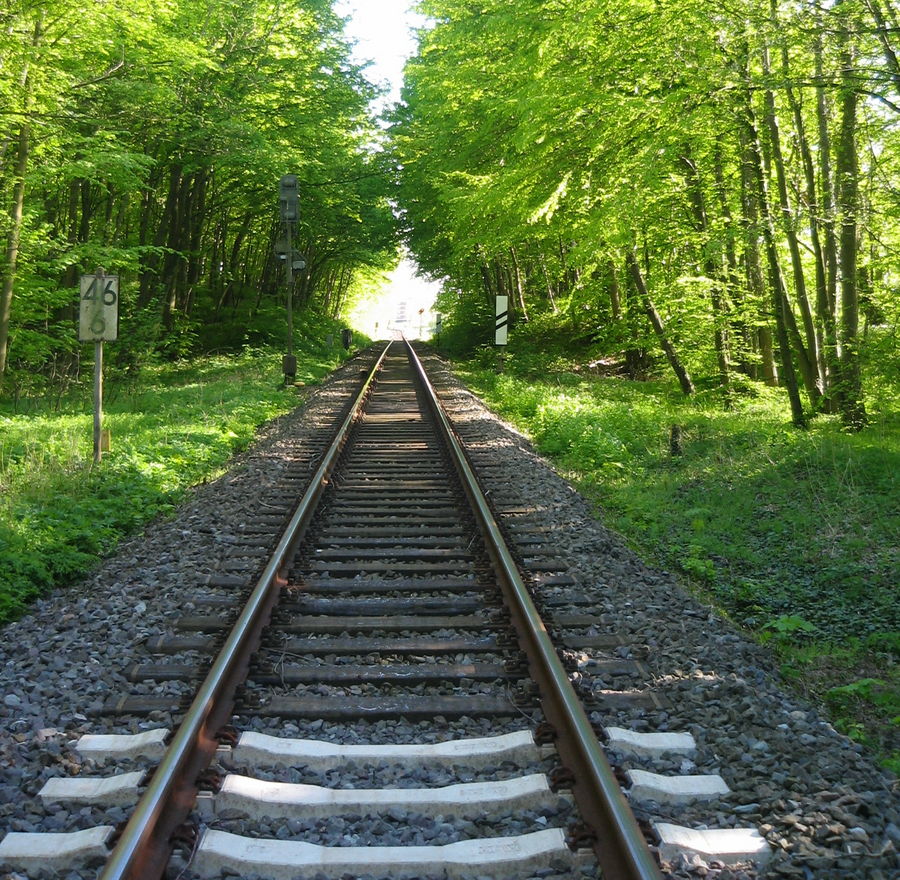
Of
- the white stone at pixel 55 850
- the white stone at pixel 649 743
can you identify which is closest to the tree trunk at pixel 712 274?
the white stone at pixel 649 743

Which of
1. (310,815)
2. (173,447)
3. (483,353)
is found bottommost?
(310,815)

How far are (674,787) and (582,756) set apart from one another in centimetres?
38

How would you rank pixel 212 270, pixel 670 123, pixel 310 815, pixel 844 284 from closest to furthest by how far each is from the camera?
1. pixel 310 815
2. pixel 670 123
3. pixel 844 284
4. pixel 212 270

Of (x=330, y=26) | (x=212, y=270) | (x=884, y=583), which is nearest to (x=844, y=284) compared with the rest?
(x=884, y=583)

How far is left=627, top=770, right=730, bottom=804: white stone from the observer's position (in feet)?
10.6

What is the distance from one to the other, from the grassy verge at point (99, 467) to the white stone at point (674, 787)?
4.30 m

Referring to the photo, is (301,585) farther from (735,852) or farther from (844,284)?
(844,284)

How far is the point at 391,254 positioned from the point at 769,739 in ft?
121

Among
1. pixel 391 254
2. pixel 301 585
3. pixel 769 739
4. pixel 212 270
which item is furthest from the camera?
pixel 391 254

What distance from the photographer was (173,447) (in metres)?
10.5

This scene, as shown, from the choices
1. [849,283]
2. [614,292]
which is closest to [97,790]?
[849,283]

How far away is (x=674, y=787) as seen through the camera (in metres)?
3.29

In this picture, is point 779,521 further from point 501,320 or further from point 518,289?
point 518,289

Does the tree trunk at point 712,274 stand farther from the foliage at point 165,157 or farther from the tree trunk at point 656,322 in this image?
the foliage at point 165,157
